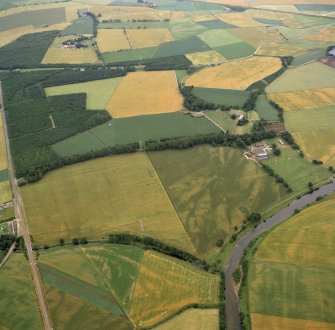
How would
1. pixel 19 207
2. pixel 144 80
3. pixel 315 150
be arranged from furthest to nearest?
pixel 144 80 < pixel 315 150 < pixel 19 207

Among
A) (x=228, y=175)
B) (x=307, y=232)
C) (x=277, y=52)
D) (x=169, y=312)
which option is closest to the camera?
(x=169, y=312)

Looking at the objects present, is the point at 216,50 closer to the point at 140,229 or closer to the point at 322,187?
the point at 322,187

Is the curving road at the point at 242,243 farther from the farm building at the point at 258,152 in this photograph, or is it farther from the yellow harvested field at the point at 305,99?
the yellow harvested field at the point at 305,99

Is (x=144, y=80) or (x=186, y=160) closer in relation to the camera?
(x=186, y=160)

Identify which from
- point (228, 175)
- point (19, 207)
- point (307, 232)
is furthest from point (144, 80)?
point (307, 232)

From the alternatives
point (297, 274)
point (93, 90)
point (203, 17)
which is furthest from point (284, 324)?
point (203, 17)

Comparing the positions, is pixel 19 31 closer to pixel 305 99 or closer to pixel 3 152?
pixel 3 152
